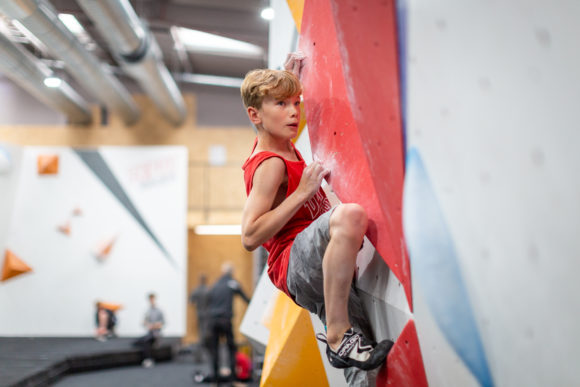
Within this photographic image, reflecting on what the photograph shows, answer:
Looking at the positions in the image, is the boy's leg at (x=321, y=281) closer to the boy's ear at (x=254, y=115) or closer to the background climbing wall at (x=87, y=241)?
the boy's ear at (x=254, y=115)

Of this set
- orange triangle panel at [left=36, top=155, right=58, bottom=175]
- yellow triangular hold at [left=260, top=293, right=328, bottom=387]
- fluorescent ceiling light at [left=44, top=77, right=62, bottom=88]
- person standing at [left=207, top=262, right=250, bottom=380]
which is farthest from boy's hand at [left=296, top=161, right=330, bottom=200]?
orange triangle panel at [left=36, top=155, right=58, bottom=175]

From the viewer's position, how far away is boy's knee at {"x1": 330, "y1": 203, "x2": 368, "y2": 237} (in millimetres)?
1461

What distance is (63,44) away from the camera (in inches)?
252

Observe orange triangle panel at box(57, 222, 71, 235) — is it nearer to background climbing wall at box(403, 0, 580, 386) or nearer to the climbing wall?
the climbing wall

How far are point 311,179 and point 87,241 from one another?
7.97 meters

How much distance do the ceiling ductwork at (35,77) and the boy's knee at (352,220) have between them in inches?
247

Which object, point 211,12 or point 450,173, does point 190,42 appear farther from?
point 450,173

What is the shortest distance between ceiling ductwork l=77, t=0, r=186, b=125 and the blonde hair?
441 cm

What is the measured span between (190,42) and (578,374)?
354 inches

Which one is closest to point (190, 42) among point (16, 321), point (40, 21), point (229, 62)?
point (229, 62)

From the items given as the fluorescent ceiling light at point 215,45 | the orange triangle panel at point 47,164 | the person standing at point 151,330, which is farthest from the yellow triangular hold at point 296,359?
the orange triangle panel at point 47,164

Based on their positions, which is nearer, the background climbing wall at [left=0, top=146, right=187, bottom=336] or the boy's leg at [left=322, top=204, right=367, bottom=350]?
the boy's leg at [left=322, top=204, right=367, bottom=350]

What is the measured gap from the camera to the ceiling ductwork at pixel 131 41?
5.71 metres

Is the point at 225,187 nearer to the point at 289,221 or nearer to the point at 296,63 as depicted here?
the point at 296,63
